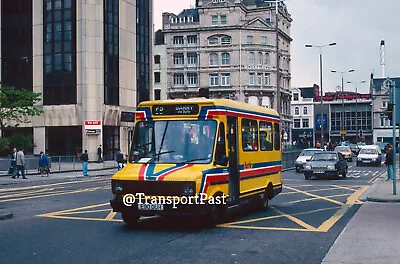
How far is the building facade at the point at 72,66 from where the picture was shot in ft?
180

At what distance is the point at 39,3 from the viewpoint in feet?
183

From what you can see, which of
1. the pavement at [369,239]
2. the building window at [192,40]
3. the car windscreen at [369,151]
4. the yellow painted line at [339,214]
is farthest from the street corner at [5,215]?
the building window at [192,40]

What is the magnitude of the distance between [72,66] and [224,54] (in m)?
36.4

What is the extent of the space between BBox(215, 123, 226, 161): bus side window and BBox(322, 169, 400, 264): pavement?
2.93 meters

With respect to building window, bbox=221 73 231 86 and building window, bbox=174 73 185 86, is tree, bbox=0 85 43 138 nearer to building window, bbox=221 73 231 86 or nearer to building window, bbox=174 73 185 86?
building window, bbox=174 73 185 86

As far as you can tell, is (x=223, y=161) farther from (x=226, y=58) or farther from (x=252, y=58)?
(x=252, y=58)

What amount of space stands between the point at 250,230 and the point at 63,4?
47.4 meters

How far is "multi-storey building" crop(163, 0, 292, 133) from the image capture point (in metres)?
86.7

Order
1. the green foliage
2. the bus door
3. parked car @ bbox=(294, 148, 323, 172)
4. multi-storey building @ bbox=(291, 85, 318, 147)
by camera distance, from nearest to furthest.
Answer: the bus door < parked car @ bbox=(294, 148, 323, 172) < the green foliage < multi-storey building @ bbox=(291, 85, 318, 147)

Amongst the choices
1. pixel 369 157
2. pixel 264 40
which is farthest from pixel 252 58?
pixel 369 157

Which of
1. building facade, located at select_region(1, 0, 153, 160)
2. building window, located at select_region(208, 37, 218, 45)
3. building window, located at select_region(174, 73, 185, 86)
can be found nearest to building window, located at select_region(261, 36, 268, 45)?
building window, located at select_region(208, 37, 218, 45)

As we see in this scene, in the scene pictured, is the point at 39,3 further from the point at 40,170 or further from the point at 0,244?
the point at 0,244

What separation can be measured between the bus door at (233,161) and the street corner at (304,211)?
0.63 metres

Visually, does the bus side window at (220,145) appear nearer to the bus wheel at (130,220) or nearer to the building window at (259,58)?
the bus wheel at (130,220)
